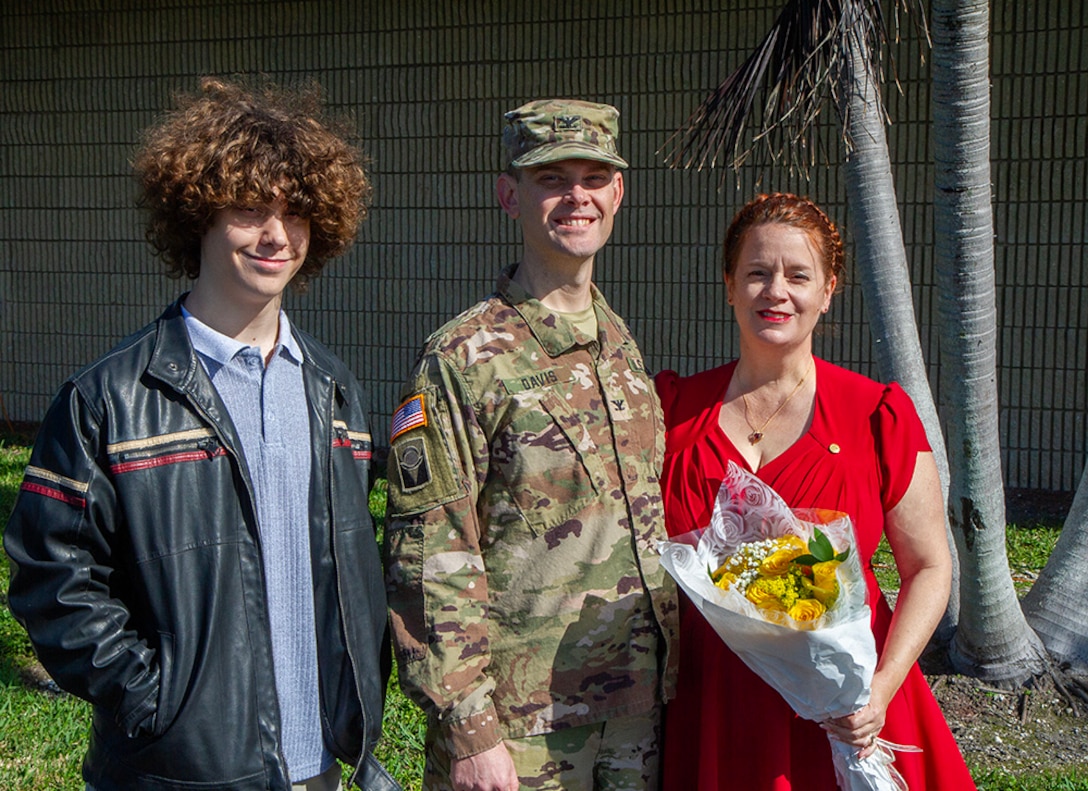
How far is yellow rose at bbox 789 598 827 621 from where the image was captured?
2.36 m

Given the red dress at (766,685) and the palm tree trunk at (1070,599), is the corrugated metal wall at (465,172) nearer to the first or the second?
the palm tree trunk at (1070,599)

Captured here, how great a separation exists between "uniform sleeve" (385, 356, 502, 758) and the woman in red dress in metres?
0.55

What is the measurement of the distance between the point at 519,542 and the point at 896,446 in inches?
37.2

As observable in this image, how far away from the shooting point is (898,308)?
458 cm

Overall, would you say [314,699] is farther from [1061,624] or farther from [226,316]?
[1061,624]

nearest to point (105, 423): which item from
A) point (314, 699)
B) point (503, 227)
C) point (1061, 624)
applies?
point (314, 699)

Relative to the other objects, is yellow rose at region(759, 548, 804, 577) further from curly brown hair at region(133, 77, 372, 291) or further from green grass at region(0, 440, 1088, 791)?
green grass at region(0, 440, 1088, 791)

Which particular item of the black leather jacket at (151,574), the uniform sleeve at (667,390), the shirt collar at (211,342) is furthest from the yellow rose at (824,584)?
the shirt collar at (211,342)

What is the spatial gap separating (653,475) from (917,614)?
698 millimetres

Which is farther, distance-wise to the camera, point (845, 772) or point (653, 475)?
point (653, 475)

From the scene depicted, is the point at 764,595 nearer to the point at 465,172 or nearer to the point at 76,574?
the point at 76,574

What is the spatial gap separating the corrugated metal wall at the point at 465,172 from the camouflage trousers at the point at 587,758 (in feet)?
17.8

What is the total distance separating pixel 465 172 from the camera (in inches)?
340

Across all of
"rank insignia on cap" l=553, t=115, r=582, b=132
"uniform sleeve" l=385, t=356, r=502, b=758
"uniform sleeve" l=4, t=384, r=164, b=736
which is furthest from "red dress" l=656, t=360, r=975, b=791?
"uniform sleeve" l=4, t=384, r=164, b=736
